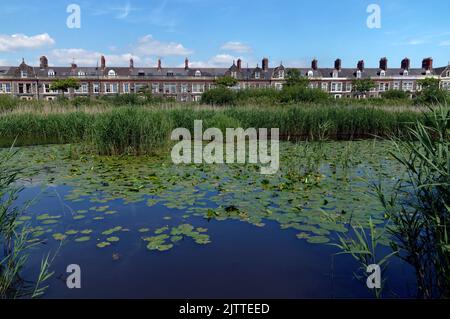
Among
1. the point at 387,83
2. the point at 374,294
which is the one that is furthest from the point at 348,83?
the point at 374,294

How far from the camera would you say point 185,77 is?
60.1m

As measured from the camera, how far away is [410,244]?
289cm

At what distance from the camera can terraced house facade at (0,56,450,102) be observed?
Result: 55.6 m

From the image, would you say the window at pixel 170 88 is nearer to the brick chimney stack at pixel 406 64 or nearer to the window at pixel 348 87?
the window at pixel 348 87

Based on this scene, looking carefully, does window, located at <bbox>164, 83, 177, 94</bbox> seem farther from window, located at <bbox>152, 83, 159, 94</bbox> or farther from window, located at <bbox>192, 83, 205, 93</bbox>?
window, located at <bbox>192, 83, 205, 93</bbox>

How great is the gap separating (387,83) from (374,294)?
66806 millimetres

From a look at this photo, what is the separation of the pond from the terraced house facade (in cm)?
5096

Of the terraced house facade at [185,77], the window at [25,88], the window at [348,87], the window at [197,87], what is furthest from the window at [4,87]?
the window at [348,87]

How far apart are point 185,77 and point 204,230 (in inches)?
2290

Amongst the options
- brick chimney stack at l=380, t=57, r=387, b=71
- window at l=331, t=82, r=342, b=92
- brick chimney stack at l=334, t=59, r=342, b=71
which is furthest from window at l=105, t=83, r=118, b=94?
brick chimney stack at l=380, t=57, r=387, b=71

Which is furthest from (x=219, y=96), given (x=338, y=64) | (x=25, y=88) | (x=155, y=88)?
(x=25, y=88)

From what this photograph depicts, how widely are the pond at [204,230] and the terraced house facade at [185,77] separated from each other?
51.0m
